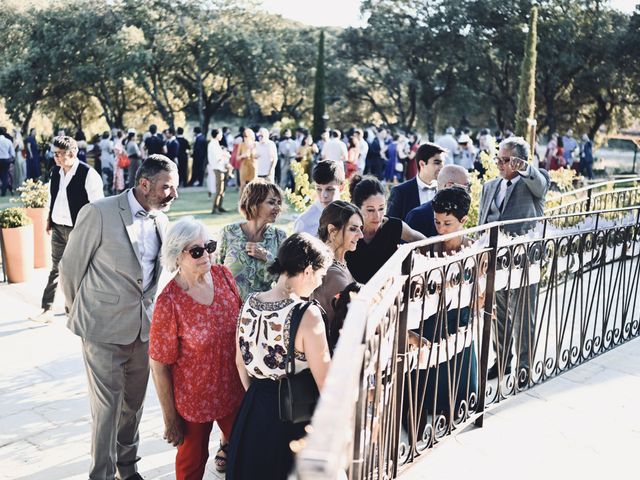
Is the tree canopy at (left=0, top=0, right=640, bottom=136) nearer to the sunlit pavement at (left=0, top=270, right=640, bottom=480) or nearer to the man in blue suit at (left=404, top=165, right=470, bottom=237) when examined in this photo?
the sunlit pavement at (left=0, top=270, right=640, bottom=480)

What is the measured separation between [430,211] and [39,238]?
6.43m

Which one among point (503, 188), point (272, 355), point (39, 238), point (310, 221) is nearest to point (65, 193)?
point (310, 221)

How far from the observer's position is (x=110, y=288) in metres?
4.02

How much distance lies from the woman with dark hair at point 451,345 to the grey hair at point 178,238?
61.8 inches

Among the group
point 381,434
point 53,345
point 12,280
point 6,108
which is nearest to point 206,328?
point 381,434

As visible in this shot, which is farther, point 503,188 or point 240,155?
point 240,155

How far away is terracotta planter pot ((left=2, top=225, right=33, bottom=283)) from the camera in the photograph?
895cm

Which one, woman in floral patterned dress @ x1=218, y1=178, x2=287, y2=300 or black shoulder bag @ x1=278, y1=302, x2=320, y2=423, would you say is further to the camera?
woman in floral patterned dress @ x1=218, y1=178, x2=287, y2=300

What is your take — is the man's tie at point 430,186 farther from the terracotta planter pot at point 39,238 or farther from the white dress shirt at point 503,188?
the terracotta planter pot at point 39,238

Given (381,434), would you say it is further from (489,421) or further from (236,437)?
(489,421)

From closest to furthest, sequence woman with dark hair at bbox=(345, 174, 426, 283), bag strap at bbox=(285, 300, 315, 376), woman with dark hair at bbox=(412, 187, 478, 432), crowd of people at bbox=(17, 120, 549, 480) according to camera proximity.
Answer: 1. bag strap at bbox=(285, 300, 315, 376)
2. crowd of people at bbox=(17, 120, 549, 480)
3. woman with dark hair at bbox=(412, 187, 478, 432)
4. woman with dark hair at bbox=(345, 174, 426, 283)

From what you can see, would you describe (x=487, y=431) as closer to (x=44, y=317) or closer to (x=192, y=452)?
(x=192, y=452)

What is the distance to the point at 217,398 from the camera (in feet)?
12.1

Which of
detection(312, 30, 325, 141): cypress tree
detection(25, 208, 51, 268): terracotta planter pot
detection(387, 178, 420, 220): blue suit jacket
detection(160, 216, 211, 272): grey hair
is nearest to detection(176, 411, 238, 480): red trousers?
detection(160, 216, 211, 272): grey hair
